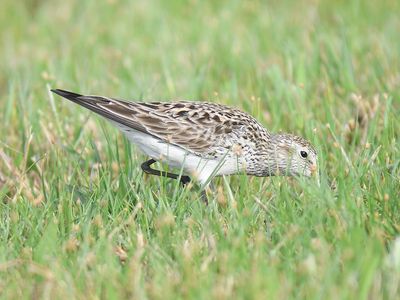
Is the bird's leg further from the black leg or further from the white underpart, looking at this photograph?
the black leg

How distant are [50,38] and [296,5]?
352 centimetres

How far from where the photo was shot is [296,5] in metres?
12.0

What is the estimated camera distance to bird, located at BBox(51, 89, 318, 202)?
664 centimetres

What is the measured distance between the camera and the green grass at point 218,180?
4.66 m

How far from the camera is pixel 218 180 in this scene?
7.22 metres

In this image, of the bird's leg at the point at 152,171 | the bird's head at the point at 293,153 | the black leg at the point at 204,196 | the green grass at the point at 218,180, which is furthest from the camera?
the bird's head at the point at 293,153

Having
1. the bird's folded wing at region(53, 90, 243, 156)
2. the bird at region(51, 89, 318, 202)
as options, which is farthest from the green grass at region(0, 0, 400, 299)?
the bird's folded wing at region(53, 90, 243, 156)

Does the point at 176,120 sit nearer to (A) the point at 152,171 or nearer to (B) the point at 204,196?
(A) the point at 152,171

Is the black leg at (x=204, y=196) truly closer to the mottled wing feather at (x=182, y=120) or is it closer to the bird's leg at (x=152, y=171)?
the bird's leg at (x=152, y=171)

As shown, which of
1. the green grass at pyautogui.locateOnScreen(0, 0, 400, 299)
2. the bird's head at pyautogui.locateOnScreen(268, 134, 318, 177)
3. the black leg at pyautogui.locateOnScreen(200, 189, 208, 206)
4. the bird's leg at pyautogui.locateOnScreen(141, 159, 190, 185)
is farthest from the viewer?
the bird's head at pyautogui.locateOnScreen(268, 134, 318, 177)

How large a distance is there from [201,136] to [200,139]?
0.09ft

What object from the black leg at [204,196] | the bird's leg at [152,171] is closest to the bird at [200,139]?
the bird's leg at [152,171]

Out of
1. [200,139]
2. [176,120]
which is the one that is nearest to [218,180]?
[200,139]

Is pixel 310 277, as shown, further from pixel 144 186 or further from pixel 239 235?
pixel 144 186
